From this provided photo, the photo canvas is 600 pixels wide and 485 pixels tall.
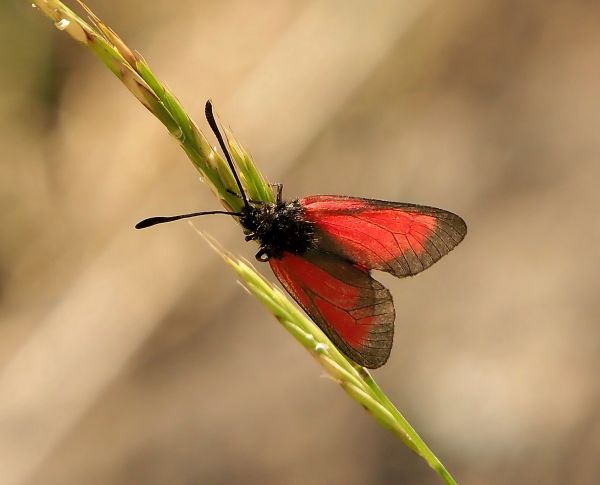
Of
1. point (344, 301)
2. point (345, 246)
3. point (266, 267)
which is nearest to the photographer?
point (344, 301)

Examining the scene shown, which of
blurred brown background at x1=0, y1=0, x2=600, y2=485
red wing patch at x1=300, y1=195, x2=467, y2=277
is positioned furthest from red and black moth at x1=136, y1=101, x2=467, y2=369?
blurred brown background at x1=0, y1=0, x2=600, y2=485

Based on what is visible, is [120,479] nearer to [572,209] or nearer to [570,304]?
[570,304]

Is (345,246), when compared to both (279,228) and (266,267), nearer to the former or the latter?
(279,228)

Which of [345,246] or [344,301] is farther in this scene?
[345,246]

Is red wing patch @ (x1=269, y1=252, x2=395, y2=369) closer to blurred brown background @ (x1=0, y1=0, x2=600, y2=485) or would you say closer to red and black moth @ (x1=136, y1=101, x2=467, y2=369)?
red and black moth @ (x1=136, y1=101, x2=467, y2=369)

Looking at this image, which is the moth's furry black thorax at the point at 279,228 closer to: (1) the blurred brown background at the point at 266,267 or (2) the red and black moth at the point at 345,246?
(2) the red and black moth at the point at 345,246

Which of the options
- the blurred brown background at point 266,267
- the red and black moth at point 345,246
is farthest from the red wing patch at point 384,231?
the blurred brown background at point 266,267

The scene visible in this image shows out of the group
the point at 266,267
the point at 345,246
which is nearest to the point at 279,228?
the point at 345,246
